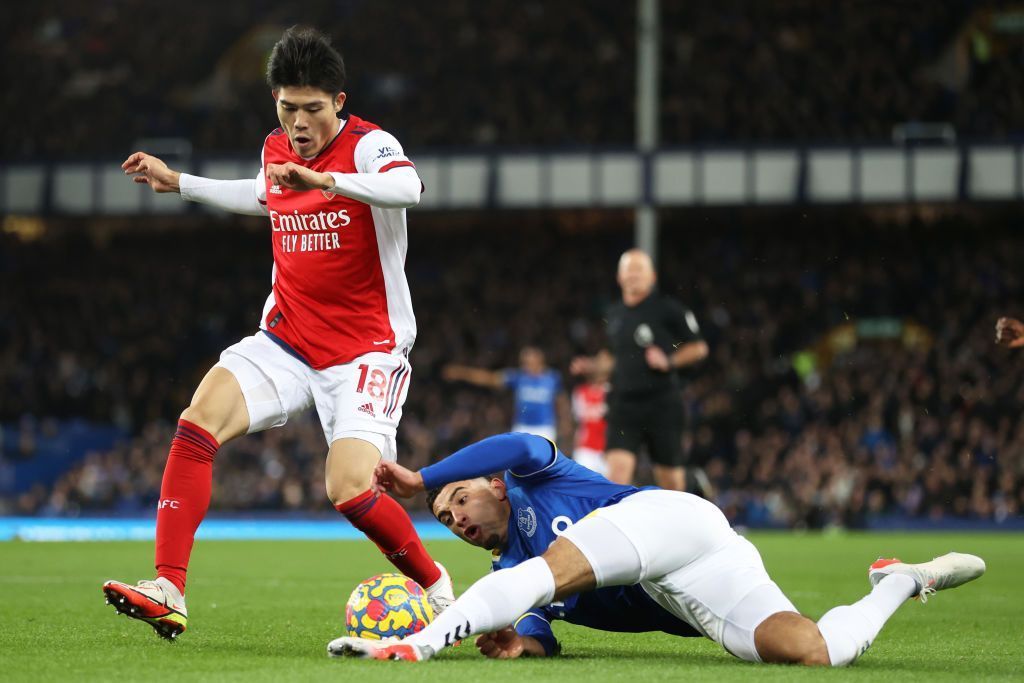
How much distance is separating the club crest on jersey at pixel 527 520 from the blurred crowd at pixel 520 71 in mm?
25554

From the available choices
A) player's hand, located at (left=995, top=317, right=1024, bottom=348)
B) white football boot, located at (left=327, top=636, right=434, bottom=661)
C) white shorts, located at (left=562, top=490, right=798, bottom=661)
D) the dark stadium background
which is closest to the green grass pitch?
white football boot, located at (left=327, top=636, right=434, bottom=661)

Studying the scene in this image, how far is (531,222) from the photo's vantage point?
3391cm

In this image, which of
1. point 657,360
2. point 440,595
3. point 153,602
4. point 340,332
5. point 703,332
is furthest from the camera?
point 703,332

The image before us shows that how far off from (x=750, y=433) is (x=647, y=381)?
13465mm

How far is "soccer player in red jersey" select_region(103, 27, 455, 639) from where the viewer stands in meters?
5.69

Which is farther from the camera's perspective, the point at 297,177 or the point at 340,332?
the point at 340,332

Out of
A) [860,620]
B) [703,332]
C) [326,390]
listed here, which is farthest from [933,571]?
[703,332]

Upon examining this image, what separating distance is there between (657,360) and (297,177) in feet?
19.7

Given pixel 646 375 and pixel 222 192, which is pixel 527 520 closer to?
pixel 222 192

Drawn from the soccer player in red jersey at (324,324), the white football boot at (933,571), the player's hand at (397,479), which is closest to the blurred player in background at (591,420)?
the soccer player in red jersey at (324,324)

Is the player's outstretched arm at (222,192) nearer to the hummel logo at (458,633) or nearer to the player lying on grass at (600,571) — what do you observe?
the player lying on grass at (600,571)

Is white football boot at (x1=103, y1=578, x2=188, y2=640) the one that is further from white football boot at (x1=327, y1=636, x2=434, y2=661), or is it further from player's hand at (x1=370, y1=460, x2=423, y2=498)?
player's hand at (x1=370, y1=460, x2=423, y2=498)

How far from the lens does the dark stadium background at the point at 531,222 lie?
83.9ft

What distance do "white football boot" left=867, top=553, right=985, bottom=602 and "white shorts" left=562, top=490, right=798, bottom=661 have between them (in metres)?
0.66
